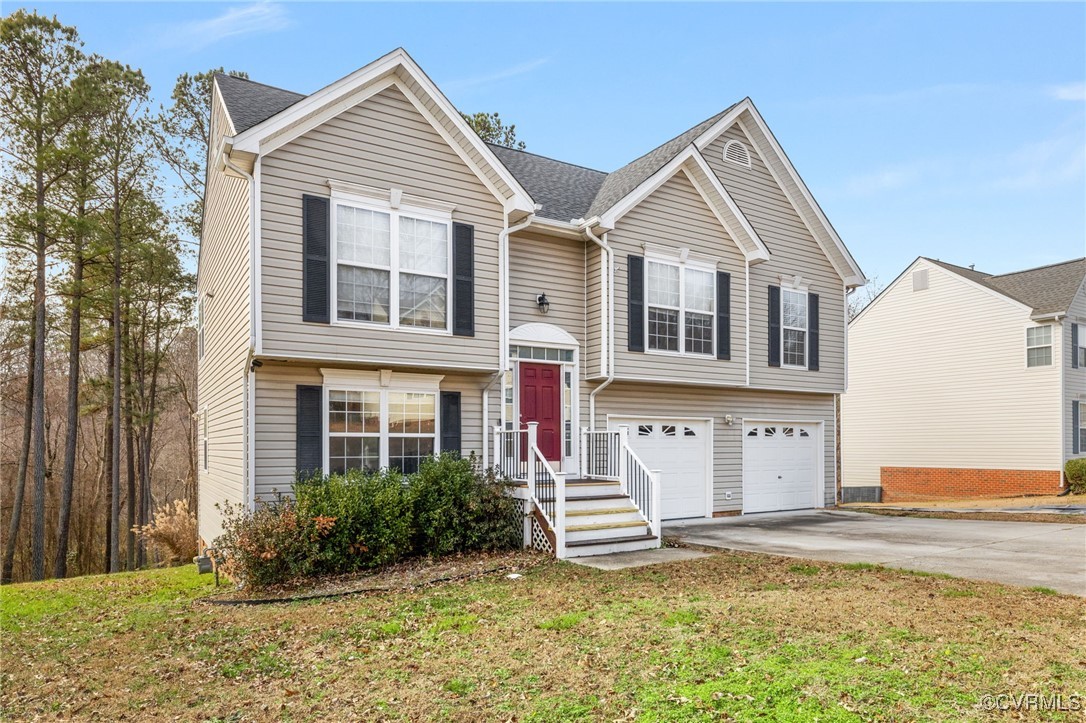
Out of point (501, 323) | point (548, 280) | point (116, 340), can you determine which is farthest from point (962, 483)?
point (116, 340)

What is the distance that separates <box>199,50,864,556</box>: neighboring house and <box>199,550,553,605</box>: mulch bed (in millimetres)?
963

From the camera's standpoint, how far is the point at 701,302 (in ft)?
46.9

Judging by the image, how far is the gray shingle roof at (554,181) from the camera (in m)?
13.6

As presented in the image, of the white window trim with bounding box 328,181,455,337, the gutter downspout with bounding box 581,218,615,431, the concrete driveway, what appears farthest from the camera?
the gutter downspout with bounding box 581,218,615,431

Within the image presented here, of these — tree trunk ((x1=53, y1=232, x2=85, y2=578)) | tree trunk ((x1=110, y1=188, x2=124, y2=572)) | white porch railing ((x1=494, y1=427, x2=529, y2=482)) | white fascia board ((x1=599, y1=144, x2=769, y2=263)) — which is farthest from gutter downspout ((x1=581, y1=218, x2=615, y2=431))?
tree trunk ((x1=110, y1=188, x2=124, y2=572))

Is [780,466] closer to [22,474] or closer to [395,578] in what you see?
[395,578]

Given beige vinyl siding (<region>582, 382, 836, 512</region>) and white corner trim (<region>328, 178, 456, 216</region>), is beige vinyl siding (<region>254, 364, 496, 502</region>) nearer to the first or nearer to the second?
white corner trim (<region>328, 178, 456, 216</region>)

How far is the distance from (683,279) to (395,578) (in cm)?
835

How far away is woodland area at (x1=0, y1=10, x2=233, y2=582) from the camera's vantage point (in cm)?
1852

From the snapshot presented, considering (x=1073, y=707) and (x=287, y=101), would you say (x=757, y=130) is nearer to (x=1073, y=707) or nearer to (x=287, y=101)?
(x=287, y=101)

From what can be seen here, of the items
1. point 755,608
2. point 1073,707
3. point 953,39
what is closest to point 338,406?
point 755,608

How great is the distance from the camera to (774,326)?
1560 cm

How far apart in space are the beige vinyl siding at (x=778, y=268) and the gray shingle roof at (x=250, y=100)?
8.89m

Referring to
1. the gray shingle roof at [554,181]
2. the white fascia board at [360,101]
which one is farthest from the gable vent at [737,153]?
the white fascia board at [360,101]
